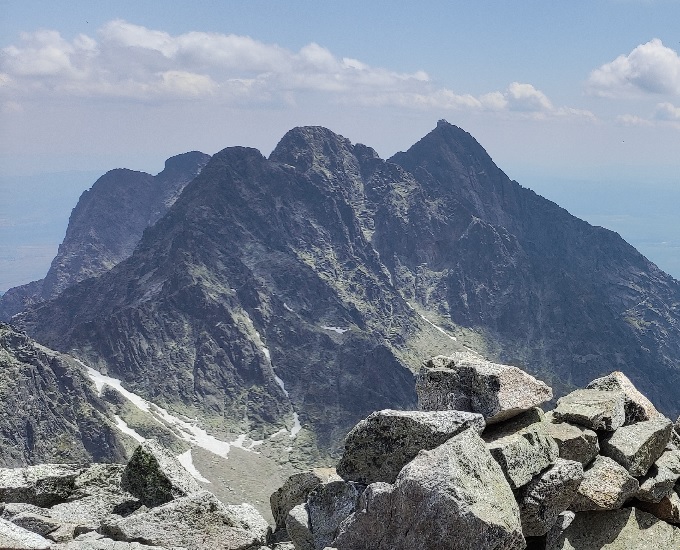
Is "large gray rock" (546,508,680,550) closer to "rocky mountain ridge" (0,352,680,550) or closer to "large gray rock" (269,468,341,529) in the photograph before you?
"rocky mountain ridge" (0,352,680,550)

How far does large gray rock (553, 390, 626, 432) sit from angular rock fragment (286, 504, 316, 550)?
9066 mm

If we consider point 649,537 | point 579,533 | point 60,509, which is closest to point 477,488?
point 579,533

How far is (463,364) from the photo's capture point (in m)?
19.6

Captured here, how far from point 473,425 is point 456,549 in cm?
427

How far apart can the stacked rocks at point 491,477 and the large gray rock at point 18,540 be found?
6.54 m

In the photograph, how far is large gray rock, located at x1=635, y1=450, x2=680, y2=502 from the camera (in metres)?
18.0

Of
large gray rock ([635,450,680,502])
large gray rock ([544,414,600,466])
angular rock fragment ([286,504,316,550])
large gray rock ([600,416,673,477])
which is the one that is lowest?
angular rock fragment ([286,504,316,550])

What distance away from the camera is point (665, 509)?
18266mm

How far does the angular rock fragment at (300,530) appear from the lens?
16609 mm

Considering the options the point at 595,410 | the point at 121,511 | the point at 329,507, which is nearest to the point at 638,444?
the point at 595,410

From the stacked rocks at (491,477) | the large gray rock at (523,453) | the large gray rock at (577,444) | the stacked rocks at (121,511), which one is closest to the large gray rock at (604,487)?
the stacked rocks at (491,477)

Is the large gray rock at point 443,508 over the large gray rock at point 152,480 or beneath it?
over

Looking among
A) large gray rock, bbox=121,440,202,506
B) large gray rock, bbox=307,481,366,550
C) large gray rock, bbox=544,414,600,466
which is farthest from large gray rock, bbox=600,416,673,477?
large gray rock, bbox=121,440,202,506

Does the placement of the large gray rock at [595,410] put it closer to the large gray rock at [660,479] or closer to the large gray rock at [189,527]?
the large gray rock at [660,479]
